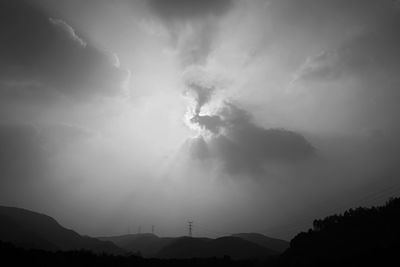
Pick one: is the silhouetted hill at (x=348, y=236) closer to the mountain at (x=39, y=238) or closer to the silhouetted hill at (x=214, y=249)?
the silhouetted hill at (x=214, y=249)

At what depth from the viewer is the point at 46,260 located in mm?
69938

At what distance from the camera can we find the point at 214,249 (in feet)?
528

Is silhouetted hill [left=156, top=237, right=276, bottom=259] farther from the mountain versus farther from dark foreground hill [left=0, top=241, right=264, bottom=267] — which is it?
dark foreground hill [left=0, top=241, right=264, bottom=267]

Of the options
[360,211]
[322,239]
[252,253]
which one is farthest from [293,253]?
[252,253]

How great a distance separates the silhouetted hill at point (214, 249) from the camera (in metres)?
155

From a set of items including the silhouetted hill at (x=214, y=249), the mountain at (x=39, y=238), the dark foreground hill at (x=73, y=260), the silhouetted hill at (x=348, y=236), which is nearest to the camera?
the dark foreground hill at (x=73, y=260)

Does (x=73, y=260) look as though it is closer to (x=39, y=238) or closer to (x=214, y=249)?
(x=214, y=249)

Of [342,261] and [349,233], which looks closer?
[342,261]

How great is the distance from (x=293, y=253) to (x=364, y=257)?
157 feet

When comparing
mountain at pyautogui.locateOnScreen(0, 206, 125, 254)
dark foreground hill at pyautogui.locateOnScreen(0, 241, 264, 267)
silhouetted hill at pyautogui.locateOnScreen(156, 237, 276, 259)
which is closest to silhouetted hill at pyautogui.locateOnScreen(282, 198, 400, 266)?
dark foreground hill at pyautogui.locateOnScreen(0, 241, 264, 267)

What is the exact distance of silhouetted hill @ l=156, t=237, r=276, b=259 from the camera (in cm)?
15462

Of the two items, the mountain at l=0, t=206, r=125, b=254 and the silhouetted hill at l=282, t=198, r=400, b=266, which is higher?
the mountain at l=0, t=206, r=125, b=254

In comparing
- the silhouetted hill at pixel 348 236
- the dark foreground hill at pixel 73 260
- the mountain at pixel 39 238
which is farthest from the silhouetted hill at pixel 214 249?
the dark foreground hill at pixel 73 260

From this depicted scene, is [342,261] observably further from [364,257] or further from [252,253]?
[252,253]
